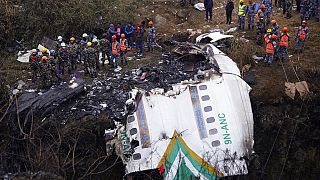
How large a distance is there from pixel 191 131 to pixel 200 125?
0.26 m

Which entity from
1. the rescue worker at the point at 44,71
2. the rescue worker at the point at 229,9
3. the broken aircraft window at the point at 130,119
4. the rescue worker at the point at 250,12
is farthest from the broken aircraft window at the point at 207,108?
the rescue worker at the point at 229,9

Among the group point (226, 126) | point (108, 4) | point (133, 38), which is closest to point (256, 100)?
point (226, 126)

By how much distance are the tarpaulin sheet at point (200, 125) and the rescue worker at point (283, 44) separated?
297 centimetres

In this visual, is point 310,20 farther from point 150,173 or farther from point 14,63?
point 14,63

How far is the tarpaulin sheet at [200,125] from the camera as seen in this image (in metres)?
8.87

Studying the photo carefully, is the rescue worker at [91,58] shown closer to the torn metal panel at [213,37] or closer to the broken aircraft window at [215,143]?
the torn metal panel at [213,37]

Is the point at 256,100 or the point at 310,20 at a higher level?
the point at 310,20

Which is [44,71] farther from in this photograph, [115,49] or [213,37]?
[213,37]

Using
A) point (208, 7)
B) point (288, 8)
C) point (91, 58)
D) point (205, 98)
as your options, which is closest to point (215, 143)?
point (205, 98)

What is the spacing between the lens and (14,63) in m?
13.4

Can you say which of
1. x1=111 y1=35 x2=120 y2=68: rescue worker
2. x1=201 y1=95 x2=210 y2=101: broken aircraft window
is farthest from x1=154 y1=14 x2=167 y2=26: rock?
x1=201 y1=95 x2=210 y2=101: broken aircraft window

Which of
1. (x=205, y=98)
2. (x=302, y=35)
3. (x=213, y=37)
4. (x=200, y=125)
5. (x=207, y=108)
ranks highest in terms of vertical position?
(x=302, y=35)

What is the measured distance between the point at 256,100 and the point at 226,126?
194 cm

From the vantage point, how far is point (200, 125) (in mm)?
9117
